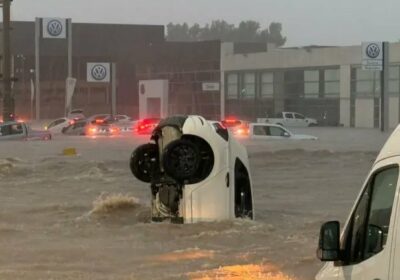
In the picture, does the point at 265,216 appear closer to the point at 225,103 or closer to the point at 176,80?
the point at 225,103

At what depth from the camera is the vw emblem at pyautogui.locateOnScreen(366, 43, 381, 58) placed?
54.4m

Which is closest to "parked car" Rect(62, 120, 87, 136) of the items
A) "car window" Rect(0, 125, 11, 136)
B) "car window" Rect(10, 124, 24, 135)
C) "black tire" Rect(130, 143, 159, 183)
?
"car window" Rect(10, 124, 24, 135)

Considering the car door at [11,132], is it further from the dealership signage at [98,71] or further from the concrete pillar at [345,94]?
the concrete pillar at [345,94]

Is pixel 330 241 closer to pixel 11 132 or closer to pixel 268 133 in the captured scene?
pixel 268 133

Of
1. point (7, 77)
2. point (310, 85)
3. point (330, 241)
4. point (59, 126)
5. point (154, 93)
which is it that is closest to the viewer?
point (330, 241)

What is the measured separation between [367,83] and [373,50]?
582 inches

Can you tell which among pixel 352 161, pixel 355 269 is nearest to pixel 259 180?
pixel 352 161

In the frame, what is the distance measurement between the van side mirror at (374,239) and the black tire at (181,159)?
675cm

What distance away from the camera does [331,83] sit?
7344 centimetres

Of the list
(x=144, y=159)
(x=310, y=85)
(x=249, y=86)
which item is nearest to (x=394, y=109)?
(x=310, y=85)

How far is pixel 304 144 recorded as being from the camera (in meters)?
35.7

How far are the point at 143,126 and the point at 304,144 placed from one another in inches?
648

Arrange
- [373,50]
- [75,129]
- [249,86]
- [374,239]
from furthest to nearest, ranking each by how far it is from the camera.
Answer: [249,86]
[373,50]
[75,129]
[374,239]

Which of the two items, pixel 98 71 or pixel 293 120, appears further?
pixel 293 120
